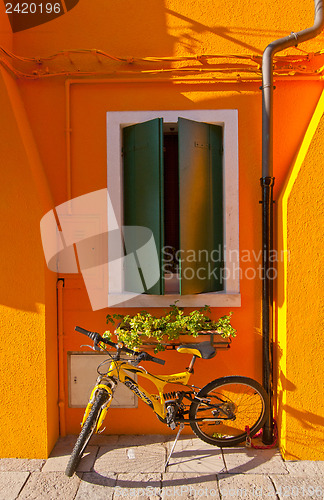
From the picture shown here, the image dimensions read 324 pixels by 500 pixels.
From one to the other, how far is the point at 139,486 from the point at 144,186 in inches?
116

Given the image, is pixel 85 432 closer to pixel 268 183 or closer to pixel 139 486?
pixel 139 486

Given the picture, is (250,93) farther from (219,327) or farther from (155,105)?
(219,327)

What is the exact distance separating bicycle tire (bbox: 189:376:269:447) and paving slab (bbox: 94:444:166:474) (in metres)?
0.47

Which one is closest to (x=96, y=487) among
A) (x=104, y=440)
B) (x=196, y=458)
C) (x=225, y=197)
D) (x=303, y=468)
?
(x=104, y=440)

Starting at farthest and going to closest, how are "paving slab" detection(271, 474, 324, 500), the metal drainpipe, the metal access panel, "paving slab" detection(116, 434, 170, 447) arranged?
the metal access panel → "paving slab" detection(116, 434, 170, 447) → the metal drainpipe → "paving slab" detection(271, 474, 324, 500)

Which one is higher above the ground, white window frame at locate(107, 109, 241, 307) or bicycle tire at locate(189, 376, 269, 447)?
white window frame at locate(107, 109, 241, 307)

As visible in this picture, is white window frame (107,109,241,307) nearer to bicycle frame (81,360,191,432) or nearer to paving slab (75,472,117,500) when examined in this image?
bicycle frame (81,360,191,432)

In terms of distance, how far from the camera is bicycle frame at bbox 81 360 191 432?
11.8 feet

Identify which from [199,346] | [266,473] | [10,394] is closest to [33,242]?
[10,394]

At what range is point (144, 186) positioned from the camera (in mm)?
4234

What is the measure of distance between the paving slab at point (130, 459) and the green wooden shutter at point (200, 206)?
167 cm

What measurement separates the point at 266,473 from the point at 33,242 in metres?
3.17

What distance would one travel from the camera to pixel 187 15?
165 inches

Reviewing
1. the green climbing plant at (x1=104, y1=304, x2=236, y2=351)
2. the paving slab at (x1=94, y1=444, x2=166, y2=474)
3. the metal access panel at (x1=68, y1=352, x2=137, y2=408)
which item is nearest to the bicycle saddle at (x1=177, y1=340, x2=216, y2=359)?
the green climbing plant at (x1=104, y1=304, x2=236, y2=351)
